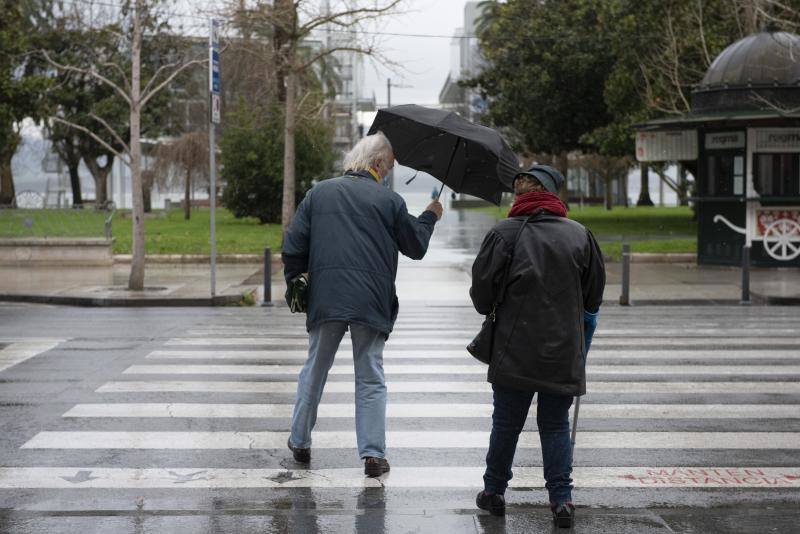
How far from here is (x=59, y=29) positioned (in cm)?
4984

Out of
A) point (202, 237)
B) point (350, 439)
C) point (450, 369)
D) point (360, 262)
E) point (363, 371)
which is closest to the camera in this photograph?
point (360, 262)

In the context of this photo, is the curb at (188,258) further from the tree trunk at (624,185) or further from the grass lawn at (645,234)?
the tree trunk at (624,185)

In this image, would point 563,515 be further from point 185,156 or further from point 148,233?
point 185,156

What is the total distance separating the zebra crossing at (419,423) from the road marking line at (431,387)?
2 centimetres

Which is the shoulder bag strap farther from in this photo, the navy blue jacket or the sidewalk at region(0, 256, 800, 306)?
the sidewalk at region(0, 256, 800, 306)

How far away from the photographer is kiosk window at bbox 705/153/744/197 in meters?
22.7

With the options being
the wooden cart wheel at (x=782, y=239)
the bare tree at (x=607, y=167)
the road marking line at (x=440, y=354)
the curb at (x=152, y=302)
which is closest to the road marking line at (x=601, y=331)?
the road marking line at (x=440, y=354)

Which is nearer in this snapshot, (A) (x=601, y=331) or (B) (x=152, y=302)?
(A) (x=601, y=331)

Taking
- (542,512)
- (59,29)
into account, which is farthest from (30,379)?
(59,29)

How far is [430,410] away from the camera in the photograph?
8297 millimetres

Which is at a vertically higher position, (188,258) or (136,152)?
(136,152)

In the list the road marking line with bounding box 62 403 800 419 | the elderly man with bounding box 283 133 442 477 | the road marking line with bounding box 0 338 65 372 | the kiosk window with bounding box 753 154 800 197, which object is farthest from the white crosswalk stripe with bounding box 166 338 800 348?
the kiosk window with bounding box 753 154 800 197

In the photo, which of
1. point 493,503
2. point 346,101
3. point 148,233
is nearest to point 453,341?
point 493,503

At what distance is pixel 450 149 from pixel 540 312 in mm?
1609
